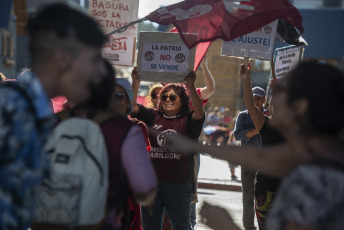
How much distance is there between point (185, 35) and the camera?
4332 mm

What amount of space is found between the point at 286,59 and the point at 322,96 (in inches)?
159

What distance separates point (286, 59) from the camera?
19.2 ft

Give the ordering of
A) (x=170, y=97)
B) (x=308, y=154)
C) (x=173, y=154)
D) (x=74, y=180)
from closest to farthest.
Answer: (x=308, y=154) < (x=74, y=180) < (x=173, y=154) < (x=170, y=97)

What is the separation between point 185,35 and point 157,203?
5.38ft

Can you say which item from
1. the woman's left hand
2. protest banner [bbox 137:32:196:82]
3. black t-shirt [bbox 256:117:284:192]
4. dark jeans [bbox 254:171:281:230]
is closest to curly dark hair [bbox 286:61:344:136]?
black t-shirt [bbox 256:117:284:192]

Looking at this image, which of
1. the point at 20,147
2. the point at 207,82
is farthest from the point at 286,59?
the point at 20,147

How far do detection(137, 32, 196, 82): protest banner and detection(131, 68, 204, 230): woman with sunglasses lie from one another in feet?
0.56

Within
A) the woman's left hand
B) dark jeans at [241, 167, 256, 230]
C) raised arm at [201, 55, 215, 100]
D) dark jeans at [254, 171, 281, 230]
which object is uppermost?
the woman's left hand

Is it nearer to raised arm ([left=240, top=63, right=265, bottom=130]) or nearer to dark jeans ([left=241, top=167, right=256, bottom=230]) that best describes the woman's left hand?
raised arm ([left=240, top=63, right=265, bottom=130])

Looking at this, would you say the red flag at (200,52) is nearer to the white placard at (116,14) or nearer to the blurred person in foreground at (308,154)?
the white placard at (116,14)

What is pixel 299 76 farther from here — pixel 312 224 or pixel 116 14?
pixel 116 14

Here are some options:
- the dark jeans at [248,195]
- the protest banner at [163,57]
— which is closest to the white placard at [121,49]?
the protest banner at [163,57]

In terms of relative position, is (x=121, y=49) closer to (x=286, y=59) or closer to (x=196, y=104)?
(x=196, y=104)

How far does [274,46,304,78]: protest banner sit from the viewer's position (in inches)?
227
